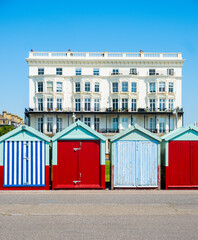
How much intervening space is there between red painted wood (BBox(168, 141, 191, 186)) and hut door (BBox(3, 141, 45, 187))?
5108mm

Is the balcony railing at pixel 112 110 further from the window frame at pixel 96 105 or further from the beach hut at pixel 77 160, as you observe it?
the beach hut at pixel 77 160

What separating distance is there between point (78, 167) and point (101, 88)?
45.4 metres

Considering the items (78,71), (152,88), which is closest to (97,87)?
(78,71)

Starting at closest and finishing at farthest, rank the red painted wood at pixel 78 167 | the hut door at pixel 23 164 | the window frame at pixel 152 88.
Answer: the hut door at pixel 23 164, the red painted wood at pixel 78 167, the window frame at pixel 152 88

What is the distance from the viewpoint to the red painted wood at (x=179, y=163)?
13375mm

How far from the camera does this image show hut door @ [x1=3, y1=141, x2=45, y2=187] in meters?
13.1

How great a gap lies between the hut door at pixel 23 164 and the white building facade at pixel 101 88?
43.3 m

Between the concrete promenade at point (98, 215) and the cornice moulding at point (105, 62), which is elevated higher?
the cornice moulding at point (105, 62)

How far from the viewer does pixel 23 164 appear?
13070mm

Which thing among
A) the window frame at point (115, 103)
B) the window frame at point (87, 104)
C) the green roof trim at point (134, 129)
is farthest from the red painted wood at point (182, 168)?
the window frame at point (115, 103)

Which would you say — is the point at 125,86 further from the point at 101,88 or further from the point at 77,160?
the point at 77,160

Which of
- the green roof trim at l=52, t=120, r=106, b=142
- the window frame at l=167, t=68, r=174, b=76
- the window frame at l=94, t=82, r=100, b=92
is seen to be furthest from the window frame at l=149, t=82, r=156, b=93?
the green roof trim at l=52, t=120, r=106, b=142

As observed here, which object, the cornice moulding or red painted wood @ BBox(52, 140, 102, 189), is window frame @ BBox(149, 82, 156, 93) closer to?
the cornice moulding

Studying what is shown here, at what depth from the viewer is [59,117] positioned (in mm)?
57344
